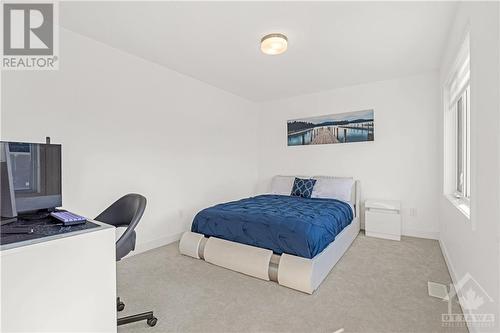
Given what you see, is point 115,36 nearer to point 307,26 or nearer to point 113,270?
point 307,26

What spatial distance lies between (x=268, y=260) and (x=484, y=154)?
1760mm

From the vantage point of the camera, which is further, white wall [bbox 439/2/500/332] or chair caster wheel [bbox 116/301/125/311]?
chair caster wheel [bbox 116/301/125/311]

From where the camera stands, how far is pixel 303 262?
2.08 meters

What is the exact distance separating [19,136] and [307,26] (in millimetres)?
2801

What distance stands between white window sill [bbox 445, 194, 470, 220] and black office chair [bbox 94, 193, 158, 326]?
8.05ft

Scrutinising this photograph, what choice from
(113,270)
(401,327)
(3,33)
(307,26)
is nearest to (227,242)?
(113,270)

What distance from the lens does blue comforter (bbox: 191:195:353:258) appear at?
7.18ft

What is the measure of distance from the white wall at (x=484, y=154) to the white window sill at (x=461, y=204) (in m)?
0.16

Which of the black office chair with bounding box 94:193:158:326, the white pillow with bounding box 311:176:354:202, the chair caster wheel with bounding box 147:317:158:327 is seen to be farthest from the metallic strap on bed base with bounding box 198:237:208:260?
the white pillow with bounding box 311:176:354:202

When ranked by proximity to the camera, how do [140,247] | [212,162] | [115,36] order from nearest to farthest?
[115,36], [140,247], [212,162]

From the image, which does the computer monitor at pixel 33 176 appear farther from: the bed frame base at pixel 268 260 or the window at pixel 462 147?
the window at pixel 462 147

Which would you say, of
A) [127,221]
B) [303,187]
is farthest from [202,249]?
[303,187]

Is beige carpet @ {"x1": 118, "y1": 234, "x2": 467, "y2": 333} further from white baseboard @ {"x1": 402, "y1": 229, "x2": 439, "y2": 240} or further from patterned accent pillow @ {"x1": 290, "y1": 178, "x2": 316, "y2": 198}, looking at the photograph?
patterned accent pillow @ {"x1": 290, "y1": 178, "x2": 316, "y2": 198}

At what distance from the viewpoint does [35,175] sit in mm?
1516
